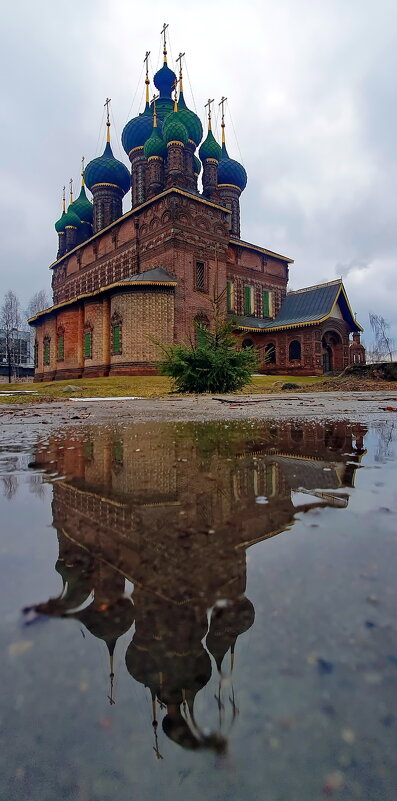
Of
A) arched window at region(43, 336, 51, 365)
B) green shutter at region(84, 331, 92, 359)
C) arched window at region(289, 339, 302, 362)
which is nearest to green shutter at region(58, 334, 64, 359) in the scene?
arched window at region(43, 336, 51, 365)

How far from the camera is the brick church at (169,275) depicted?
920 inches

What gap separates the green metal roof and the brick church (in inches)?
3.7

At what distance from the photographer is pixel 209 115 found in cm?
3291

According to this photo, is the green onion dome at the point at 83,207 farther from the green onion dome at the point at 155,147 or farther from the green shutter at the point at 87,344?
the green shutter at the point at 87,344

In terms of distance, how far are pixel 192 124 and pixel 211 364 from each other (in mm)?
23327

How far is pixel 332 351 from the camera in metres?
29.8

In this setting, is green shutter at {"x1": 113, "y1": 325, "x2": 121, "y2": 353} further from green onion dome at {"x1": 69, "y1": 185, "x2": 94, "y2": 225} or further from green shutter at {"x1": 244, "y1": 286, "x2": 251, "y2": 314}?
green onion dome at {"x1": 69, "y1": 185, "x2": 94, "y2": 225}

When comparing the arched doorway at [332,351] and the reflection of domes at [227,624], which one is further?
the arched doorway at [332,351]

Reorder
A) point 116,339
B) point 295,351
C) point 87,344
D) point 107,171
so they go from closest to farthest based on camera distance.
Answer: point 116,339 < point 87,344 < point 295,351 < point 107,171

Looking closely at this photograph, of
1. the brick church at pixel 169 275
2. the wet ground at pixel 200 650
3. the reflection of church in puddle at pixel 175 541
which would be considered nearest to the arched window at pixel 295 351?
the brick church at pixel 169 275

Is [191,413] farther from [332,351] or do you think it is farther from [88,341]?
[332,351]

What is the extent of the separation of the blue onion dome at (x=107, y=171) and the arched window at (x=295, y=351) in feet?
58.9

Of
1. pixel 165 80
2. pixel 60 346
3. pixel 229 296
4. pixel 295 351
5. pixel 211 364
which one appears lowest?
pixel 211 364

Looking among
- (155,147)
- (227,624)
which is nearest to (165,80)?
(155,147)
